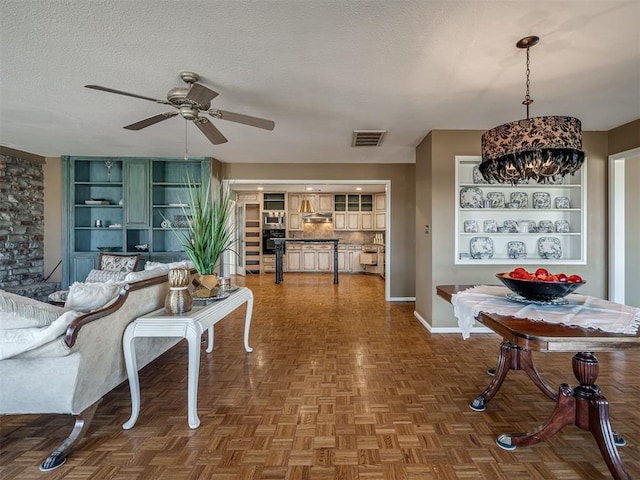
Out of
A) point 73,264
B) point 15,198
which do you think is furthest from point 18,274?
point 15,198

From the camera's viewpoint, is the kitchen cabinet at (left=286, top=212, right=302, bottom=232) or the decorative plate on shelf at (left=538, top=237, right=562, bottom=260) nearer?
the decorative plate on shelf at (left=538, top=237, right=562, bottom=260)

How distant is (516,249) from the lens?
3.79 meters

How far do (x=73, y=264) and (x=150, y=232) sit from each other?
1.26m

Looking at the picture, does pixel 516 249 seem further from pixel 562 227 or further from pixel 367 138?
pixel 367 138

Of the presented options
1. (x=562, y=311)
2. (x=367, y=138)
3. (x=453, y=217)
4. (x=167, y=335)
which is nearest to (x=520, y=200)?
(x=453, y=217)

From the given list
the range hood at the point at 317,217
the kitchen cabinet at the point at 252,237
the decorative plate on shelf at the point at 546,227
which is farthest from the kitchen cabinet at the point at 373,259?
the decorative plate on shelf at the point at 546,227

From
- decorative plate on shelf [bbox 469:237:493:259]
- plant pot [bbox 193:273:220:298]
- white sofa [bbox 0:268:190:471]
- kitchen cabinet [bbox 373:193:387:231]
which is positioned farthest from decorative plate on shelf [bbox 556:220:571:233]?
kitchen cabinet [bbox 373:193:387:231]

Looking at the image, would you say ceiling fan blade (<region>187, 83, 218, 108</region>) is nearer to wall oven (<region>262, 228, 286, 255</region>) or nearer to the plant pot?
the plant pot

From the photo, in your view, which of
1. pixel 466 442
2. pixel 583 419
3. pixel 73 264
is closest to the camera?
pixel 583 419

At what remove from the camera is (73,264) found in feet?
16.5

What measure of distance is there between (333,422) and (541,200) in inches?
139

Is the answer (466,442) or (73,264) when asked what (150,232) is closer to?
(73,264)

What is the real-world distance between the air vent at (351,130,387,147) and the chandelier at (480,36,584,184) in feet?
5.89

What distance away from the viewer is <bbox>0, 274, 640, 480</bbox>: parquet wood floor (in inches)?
61.1
